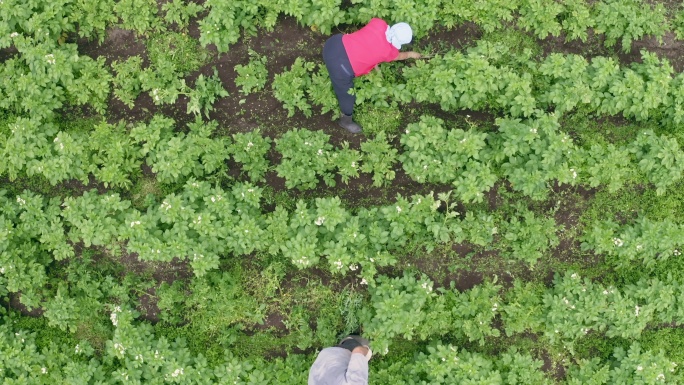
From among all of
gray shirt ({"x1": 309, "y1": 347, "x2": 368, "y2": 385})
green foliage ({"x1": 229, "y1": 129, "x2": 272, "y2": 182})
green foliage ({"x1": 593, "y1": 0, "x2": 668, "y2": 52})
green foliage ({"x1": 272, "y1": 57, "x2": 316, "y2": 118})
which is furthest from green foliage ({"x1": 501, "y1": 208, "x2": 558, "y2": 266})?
green foliage ({"x1": 229, "y1": 129, "x2": 272, "y2": 182})

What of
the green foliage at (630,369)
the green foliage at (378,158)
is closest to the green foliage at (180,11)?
the green foliage at (378,158)

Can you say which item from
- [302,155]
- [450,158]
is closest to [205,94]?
[302,155]

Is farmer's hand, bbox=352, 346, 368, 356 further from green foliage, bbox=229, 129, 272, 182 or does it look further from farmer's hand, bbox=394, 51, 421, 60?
farmer's hand, bbox=394, 51, 421, 60

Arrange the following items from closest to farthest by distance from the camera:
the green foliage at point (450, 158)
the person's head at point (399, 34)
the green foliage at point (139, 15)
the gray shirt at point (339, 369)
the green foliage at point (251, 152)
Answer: the gray shirt at point (339, 369) → the person's head at point (399, 34) → the green foliage at point (450, 158) → the green foliage at point (251, 152) → the green foliage at point (139, 15)

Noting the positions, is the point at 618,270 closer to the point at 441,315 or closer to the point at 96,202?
the point at 441,315

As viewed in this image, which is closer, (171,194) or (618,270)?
(171,194)

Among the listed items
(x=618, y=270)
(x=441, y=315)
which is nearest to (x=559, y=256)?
(x=618, y=270)

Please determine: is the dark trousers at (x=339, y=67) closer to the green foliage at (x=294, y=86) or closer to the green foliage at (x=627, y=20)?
the green foliage at (x=294, y=86)
